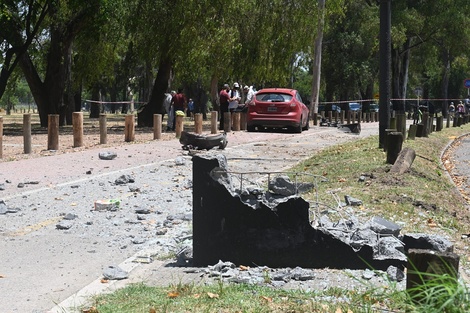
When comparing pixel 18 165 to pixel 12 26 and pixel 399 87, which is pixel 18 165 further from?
pixel 399 87

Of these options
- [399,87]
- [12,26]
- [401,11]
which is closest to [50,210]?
[12,26]

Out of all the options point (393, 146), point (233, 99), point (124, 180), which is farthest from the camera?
point (233, 99)

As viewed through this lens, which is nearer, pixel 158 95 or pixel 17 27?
pixel 17 27

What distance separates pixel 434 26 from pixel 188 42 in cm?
2325

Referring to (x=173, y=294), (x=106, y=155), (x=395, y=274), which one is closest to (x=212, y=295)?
(x=173, y=294)

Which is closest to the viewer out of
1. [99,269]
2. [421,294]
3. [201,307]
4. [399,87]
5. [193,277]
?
[421,294]

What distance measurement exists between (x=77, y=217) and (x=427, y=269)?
245 inches

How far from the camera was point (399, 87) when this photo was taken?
184 feet

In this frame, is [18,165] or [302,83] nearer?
[18,165]

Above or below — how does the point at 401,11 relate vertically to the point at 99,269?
above

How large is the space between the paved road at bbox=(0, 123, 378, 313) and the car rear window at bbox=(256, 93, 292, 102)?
34.8 ft

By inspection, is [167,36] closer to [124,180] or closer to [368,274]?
[124,180]

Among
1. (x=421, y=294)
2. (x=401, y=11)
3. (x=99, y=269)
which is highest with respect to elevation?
(x=401, y=11)

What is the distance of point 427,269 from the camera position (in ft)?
15.6
